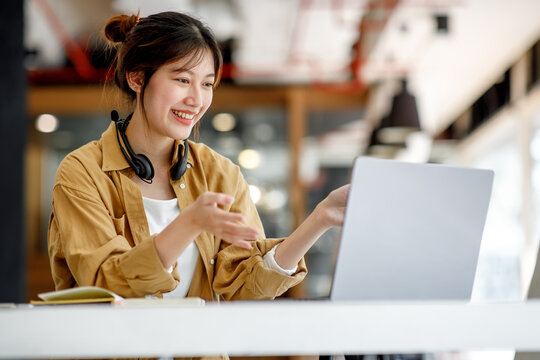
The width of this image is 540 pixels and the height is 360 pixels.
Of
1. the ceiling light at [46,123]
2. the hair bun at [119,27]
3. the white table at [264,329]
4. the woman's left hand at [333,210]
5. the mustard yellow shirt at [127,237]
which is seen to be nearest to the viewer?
the white table at [264,329]

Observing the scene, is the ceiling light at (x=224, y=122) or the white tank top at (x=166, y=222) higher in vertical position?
the ceiling light at (x=224, y=122)

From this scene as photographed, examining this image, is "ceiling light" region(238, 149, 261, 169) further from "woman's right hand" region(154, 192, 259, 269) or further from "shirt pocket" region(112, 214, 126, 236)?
"woman's right hand" region(154, 192, 259, 269)

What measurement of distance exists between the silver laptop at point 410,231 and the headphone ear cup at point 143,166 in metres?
0.60

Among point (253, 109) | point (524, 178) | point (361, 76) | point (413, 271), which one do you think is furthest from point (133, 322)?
point (253, 109)

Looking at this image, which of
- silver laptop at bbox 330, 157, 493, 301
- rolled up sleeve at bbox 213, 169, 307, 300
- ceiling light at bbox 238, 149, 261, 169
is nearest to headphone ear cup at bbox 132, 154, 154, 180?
rolled up sleeve at bbox 213, 169, 307, 300

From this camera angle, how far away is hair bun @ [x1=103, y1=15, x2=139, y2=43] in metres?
1.80

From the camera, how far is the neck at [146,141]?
172cm

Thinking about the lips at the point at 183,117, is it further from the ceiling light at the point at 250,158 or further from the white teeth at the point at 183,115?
the ceiling light at the point at 250,158

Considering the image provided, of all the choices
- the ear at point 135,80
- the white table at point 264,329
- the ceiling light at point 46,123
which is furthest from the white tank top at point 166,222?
the ceiling light at point 46,123

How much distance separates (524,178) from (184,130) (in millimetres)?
5844

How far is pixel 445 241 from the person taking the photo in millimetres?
1359

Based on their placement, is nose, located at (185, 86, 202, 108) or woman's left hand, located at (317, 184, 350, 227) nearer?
woman's left hand, located at (317, 184, 350, 227)

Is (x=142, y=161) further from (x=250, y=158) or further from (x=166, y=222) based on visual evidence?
(x=250, y=158)

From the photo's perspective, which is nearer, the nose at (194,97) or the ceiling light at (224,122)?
the nose at (194,97)
